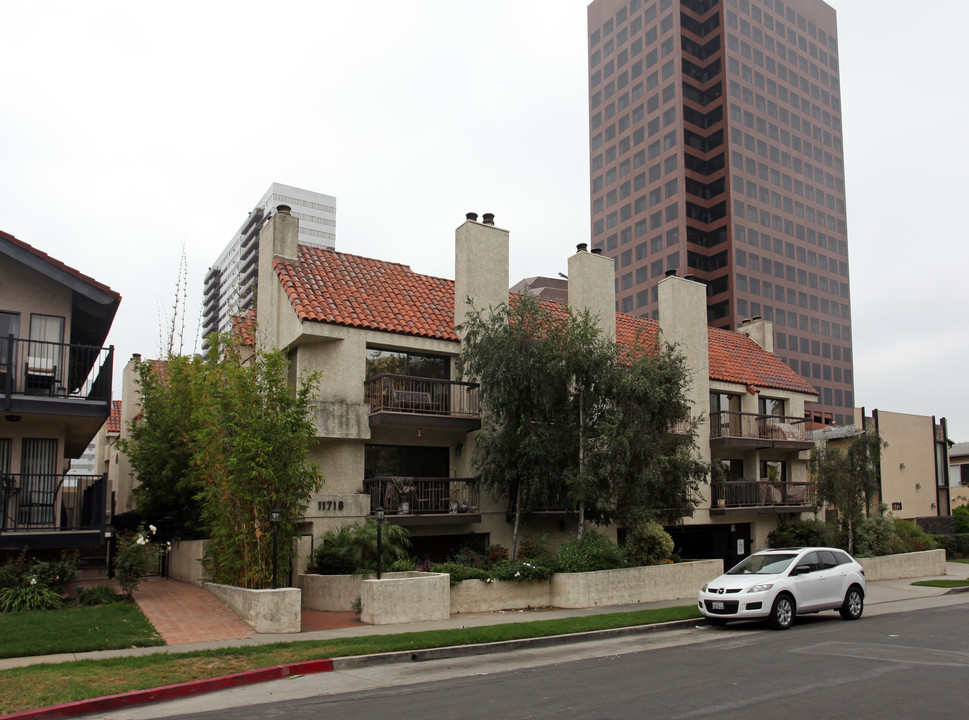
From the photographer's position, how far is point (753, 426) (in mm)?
30094

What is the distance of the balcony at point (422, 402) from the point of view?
67.3 feet

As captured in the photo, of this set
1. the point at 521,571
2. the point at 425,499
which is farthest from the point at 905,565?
the point at 425,499

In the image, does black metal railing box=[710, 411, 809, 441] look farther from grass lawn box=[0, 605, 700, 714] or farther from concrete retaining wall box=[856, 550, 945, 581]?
grass lawn box=[0, 605, 700, 714]

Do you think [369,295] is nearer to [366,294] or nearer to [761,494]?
[366,294]

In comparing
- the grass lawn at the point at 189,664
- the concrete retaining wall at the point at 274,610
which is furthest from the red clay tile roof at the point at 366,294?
the grass lawn at the point at 189,664

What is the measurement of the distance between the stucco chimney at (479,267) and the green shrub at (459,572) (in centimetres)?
699

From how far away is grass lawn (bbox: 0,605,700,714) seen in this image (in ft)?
32.7

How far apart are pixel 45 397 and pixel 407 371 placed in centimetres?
884

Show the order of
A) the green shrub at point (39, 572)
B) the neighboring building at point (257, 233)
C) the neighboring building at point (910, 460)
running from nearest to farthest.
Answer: the green shrub at point (39, 572) → the neighboring building at point (910, 460) → the neighboring building at point (257, 233)

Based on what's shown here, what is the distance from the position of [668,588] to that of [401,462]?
785 cm

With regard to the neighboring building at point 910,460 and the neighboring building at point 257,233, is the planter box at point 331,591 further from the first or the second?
the neighboring building at point 257,233

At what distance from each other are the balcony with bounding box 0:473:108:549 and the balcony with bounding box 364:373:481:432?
6691 mm

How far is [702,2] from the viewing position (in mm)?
93375

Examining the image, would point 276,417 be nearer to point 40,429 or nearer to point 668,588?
point 40,429
